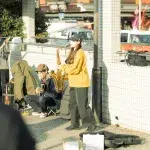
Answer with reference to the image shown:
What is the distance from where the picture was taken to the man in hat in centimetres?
941

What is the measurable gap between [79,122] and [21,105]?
81.7 inches

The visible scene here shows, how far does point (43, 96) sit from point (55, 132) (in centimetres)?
145

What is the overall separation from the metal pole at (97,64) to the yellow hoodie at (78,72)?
1.89ft

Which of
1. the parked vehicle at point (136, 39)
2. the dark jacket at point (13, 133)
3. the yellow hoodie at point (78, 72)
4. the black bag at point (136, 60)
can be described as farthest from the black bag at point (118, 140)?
the parked vehicle at point (136, 39)

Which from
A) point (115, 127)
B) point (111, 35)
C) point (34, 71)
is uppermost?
point (111, 35)

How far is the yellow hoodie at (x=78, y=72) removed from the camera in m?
7.86

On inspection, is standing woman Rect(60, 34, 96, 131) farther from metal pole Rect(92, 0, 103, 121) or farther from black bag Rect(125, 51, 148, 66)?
black bag Rect(125, 51, 148, 66)

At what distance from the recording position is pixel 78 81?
7.89 meters

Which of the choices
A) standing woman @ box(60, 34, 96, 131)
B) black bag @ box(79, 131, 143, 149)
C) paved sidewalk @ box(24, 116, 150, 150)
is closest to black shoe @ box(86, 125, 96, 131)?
standing woman @ box(60, 34, 96, 131)

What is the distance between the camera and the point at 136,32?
26953 millimetres

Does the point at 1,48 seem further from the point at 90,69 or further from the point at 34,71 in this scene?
the point at 90,69

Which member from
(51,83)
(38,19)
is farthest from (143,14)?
(51,83)

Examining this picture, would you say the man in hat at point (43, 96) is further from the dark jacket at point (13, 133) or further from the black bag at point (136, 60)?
the dark jacket at point (13, 133)

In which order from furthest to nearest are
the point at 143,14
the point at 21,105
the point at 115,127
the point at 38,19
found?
the point at 143,14, the point at 38,19, the point at 21,105, the point at 115,127
